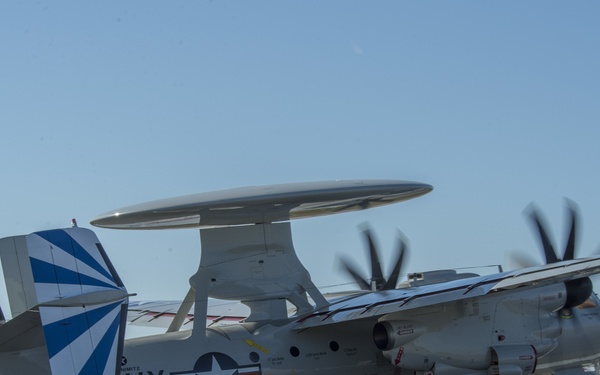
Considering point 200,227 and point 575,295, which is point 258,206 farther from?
point 575,295

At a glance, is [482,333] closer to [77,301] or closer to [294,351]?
[294,351]

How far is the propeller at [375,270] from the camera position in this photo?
23.5 meters

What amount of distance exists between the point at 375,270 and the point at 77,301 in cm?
1176

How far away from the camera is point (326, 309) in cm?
1977

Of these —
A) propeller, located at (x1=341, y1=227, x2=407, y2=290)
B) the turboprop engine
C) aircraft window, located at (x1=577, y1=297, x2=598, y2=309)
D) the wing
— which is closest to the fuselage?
the turboprop engine

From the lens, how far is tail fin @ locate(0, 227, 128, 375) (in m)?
13.4

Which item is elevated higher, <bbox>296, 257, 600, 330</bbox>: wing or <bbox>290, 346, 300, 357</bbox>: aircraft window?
<bbox>296, 257, 600, 330</bbox>: wing

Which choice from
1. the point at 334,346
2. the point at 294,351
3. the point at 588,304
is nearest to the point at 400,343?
the point at 334,346

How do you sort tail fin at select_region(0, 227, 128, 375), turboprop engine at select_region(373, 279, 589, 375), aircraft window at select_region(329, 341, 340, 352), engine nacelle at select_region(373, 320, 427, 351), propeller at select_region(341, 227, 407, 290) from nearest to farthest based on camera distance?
tail fin at select_region(0, 227, 128, 375)
engine nacelle at select_region(373, 320, 427, 351)
turboprop engine at select_region(373, 279, 589, 375)
aircraft window at select_region(329, 341, 340, 352)
propeller at select_region(341, 227, 407, 290)

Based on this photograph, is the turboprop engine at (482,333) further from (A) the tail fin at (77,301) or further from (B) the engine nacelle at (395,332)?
(A) the tail fin at (77,301)

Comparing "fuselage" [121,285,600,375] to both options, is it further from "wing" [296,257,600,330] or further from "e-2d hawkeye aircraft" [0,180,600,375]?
"wing" [296,257,600,330]

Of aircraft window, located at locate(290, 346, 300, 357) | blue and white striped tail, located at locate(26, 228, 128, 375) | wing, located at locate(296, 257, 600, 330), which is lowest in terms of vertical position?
aircraft window, located at locate(290, 346, 300, 357)

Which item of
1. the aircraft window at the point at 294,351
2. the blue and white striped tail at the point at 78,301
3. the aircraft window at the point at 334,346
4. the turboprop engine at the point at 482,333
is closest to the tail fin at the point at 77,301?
the blue and white striped tail at the point at 78,301

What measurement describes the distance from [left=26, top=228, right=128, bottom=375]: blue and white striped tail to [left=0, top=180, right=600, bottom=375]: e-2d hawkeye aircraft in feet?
9.90
